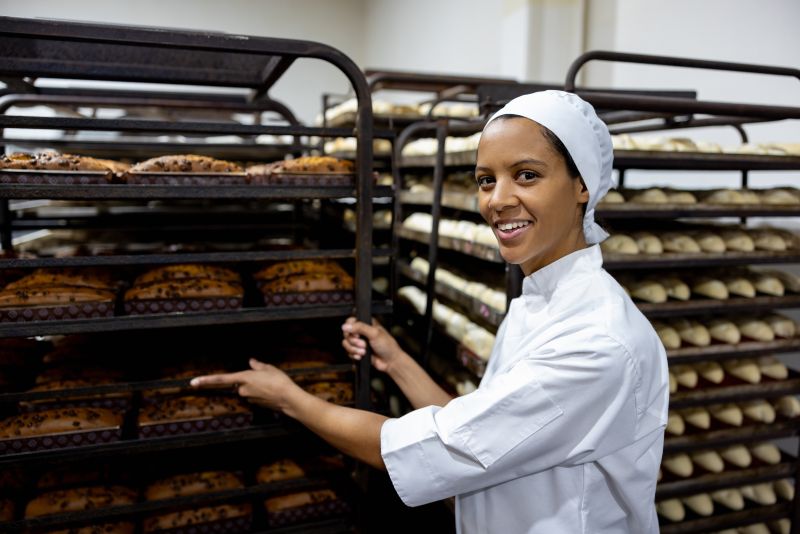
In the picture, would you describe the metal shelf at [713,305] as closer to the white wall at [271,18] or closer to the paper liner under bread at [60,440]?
the paper liner under bread at [60,440]

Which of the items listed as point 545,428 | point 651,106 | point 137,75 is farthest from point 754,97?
point 137,75

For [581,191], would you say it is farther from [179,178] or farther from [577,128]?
[179,178]

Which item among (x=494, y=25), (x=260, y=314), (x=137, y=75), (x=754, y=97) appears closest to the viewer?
(x=260, y=314)

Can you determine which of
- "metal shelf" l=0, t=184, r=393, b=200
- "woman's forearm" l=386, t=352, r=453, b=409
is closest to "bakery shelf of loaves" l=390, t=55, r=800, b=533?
"woman's forearm" l=386, t=352, r=453, b=409

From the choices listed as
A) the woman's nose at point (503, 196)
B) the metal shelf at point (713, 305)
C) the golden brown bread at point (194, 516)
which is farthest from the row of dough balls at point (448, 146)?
the golden brown bread at point (194, 516)

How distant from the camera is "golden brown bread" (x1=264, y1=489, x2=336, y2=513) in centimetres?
190

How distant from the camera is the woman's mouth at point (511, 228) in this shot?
3.97ft

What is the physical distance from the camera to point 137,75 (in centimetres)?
212

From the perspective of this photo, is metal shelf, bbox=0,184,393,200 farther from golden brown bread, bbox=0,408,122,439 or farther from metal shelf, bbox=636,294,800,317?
metal shelf, bbox=636,294,800,317

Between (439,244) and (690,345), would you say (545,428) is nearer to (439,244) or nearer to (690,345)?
(690,345)

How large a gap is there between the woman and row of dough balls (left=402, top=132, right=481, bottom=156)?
0.94m

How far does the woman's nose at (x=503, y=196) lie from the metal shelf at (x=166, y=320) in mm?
680

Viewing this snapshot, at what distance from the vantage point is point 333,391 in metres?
1.89

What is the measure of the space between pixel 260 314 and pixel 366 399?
42cm
